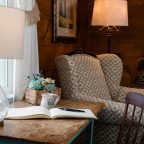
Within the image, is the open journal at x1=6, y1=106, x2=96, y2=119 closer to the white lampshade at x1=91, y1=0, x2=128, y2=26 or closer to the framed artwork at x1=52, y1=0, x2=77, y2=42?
the framed artwork at x1=52, y1=0, x2=77, y2=42

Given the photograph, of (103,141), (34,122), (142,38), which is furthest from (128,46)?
(34,122)

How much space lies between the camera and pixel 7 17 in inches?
59.3

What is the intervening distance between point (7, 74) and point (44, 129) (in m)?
0.84

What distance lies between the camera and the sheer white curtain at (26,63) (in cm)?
224

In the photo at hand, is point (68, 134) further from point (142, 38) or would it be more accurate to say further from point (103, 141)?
point (142, 38)

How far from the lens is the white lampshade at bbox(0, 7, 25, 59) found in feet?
4.91

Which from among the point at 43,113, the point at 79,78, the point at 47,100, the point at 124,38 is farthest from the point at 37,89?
the point at 124,38

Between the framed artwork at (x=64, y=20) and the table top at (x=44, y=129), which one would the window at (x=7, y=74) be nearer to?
the table top at (x=44, y=129)

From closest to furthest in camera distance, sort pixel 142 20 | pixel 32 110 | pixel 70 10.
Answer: pixel 32 110 → pixel 70 10 → pixel 142 20

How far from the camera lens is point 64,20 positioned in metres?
3.20

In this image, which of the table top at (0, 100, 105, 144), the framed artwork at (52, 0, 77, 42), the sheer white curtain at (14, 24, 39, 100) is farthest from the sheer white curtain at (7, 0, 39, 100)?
the framed artwork at (52, 0, 77, 42)

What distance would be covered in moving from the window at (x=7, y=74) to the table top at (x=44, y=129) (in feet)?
2.05

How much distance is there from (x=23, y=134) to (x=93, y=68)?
152cm

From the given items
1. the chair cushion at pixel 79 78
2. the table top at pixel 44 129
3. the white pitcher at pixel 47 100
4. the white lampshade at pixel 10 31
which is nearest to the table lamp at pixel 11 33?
the white lampshade at pixel 10 31
